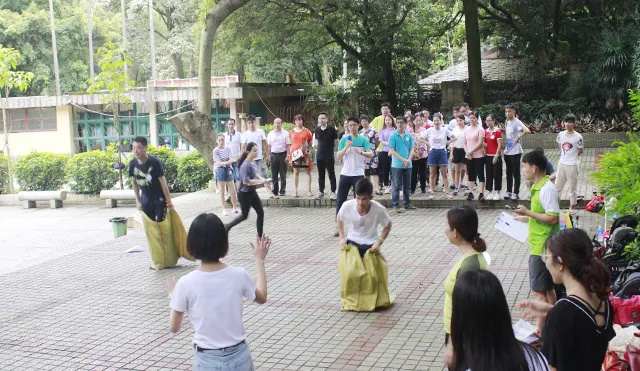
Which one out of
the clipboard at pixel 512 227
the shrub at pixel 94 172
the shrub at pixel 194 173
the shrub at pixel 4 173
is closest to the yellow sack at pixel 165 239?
the clipboard at pixel 512 227

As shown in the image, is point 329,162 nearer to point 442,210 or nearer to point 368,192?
point 442,210

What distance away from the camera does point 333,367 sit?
6.57 metres

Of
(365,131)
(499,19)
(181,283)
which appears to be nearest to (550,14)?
(499,19)

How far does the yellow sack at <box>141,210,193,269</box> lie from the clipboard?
208 inches

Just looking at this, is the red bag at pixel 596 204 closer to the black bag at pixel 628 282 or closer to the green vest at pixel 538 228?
the black bag at pixel 628 282

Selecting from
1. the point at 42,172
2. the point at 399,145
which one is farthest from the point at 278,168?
the point at 42,172

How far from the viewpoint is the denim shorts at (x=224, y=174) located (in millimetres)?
14906

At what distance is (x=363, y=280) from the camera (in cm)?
801

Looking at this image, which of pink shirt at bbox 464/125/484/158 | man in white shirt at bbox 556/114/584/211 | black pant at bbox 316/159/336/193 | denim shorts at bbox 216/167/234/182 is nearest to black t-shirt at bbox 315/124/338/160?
black pant at bbox 316/159/336/193

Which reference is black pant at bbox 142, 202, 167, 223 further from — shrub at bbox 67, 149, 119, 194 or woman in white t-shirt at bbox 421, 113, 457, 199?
shrub at bbox 67, 149, 119, 194

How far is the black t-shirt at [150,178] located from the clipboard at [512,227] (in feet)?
17.3

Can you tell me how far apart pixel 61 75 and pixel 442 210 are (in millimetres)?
31346

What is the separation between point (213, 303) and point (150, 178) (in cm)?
627

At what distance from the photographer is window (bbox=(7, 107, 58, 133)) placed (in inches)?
1324
